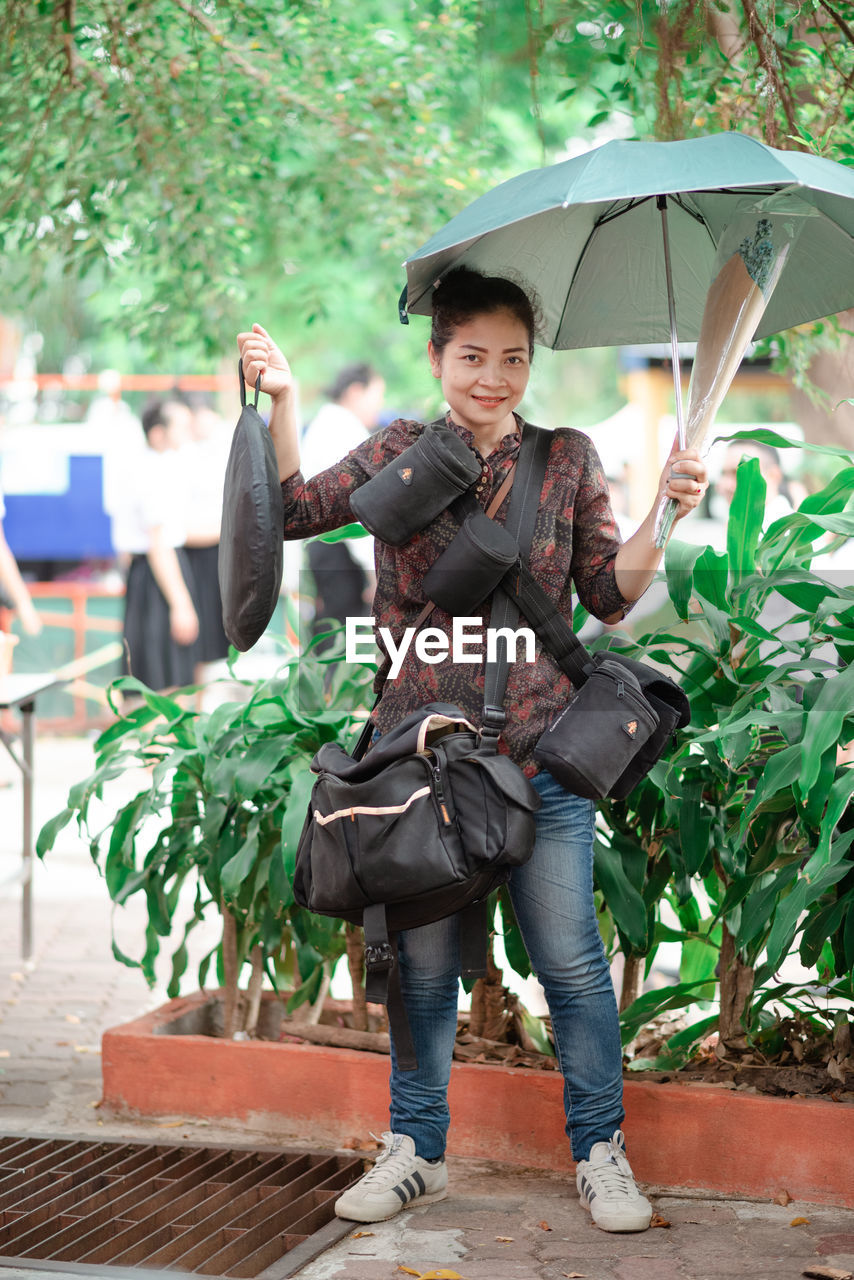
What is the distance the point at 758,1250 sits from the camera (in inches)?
105

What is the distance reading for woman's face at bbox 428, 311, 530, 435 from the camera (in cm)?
263

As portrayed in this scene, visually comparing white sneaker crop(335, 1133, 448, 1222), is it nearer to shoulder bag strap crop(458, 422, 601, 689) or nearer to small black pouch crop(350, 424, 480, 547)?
shoulder bag strap crop(458, 422, 601, 689)

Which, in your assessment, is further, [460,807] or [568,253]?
[568,253]

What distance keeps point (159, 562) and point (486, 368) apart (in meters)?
5.42

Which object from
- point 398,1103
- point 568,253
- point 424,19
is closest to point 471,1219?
point 398,1103

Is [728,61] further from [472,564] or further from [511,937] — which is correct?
[511,937]

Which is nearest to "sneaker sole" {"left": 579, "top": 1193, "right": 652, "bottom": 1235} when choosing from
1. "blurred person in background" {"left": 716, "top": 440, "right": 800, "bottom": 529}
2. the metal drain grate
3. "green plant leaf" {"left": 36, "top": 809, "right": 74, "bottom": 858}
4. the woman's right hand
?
the metal drain grate

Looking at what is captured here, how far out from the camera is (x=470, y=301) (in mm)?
2635

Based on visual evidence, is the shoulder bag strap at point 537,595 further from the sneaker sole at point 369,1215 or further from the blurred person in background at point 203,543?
the blurred person in background at point 203,543

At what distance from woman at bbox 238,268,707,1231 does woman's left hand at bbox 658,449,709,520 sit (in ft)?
0.21

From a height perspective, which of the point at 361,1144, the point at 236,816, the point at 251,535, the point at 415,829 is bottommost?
the point at 361,1144

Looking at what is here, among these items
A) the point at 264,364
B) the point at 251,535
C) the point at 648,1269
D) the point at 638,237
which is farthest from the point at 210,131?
the point at 648,1269

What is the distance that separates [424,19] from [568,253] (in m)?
3.79

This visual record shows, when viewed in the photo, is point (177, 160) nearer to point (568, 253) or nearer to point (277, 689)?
point (277, 689)
